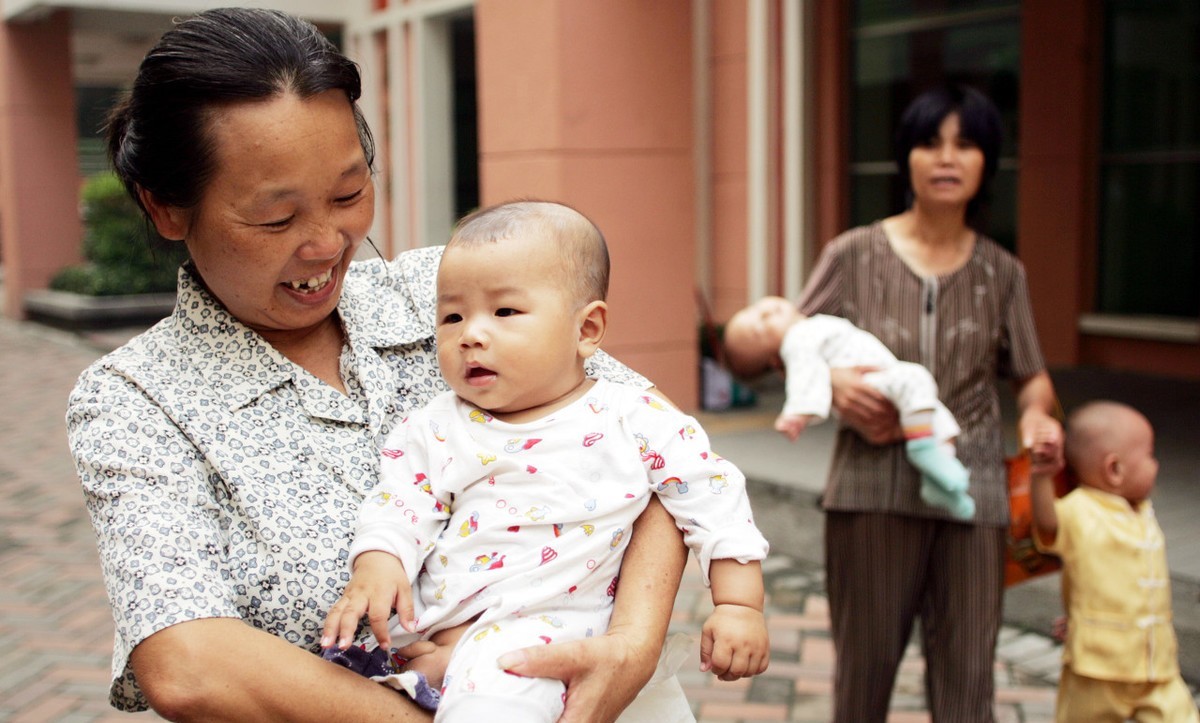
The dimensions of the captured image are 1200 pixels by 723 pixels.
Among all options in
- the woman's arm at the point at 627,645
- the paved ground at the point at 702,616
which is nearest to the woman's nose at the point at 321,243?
the woman's arm at the point at 627,645

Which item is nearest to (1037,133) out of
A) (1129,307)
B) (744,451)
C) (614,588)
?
(1129,307)

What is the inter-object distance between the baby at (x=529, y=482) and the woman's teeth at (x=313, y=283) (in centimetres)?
18

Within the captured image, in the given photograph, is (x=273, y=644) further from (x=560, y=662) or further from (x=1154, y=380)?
(x=1154, y=380)

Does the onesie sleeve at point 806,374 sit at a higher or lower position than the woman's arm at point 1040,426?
higher

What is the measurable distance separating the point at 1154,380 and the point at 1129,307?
2.45ft

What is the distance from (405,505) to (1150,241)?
8395 millimetres

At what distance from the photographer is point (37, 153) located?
53.2 feet

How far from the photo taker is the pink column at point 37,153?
52.5 ft

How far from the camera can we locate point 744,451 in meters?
6.48

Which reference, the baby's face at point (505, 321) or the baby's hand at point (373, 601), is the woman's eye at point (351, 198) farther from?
the baby's hand at point (373, 601)

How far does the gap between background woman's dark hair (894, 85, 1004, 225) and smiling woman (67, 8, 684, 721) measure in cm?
185

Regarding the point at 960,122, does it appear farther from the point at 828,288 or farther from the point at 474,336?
the point at 474,336

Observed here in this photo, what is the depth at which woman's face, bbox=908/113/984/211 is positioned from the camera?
3.18 metres

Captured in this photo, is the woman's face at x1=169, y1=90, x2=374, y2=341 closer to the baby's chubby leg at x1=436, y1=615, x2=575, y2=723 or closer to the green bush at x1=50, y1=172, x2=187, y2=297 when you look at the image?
the baby's chubby leg at x1=436, y1=615, x2=575, y2=723
